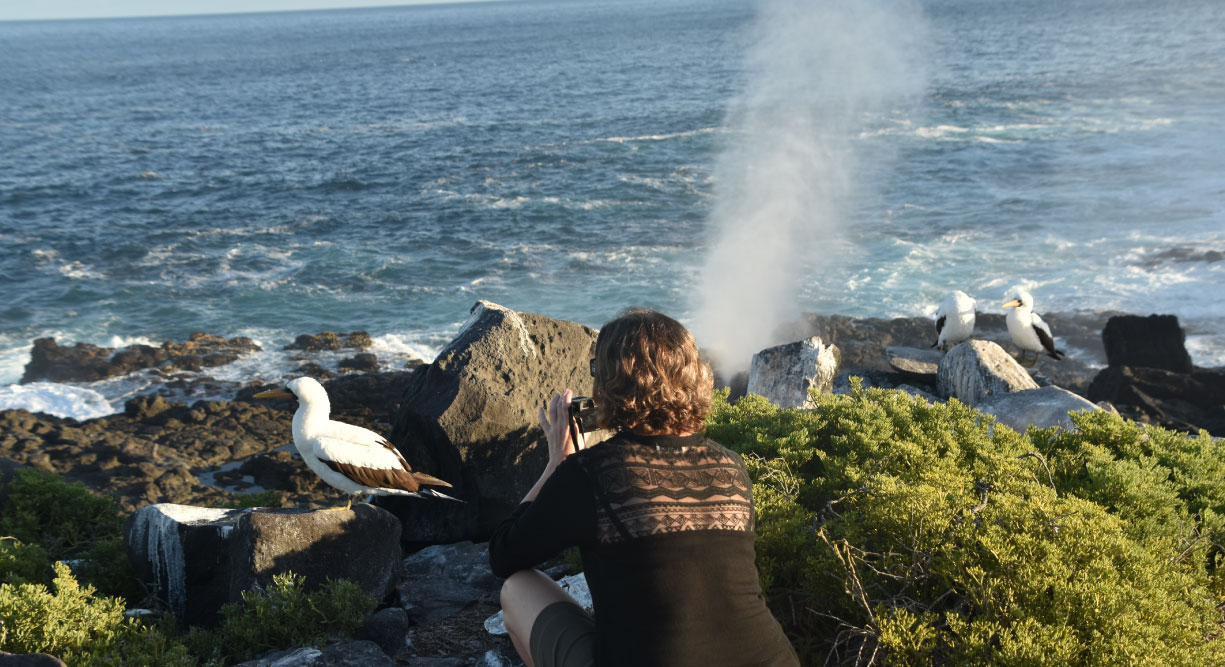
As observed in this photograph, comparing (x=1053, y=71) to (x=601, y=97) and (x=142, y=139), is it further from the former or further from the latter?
(x=142, y=139)

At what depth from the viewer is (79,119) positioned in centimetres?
5234

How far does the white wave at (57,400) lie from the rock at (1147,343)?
17.9 m

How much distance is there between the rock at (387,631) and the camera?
516cm

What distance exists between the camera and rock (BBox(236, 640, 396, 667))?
4.50 meters

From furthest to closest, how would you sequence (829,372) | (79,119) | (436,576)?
(79,119), (829,372), (436,576)

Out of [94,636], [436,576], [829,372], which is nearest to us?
[94,636]

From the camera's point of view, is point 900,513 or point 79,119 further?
point 79,119

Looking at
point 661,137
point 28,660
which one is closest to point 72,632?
point 28,660

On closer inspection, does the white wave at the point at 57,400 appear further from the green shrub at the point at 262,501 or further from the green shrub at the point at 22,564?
the green shrub at the point at 22,564

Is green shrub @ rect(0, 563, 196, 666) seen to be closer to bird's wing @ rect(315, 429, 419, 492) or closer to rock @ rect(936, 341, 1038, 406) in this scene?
bird's wing @ rect(315, 429, 419, 492)

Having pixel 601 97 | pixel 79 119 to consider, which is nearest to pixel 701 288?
pixel 601 97

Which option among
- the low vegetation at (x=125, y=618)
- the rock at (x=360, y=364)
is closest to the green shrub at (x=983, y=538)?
the low vegetation at (x=125, y=618)

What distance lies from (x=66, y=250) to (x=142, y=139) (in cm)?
2079

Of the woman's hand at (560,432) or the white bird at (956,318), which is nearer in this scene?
the woman's hand at (560,432)
